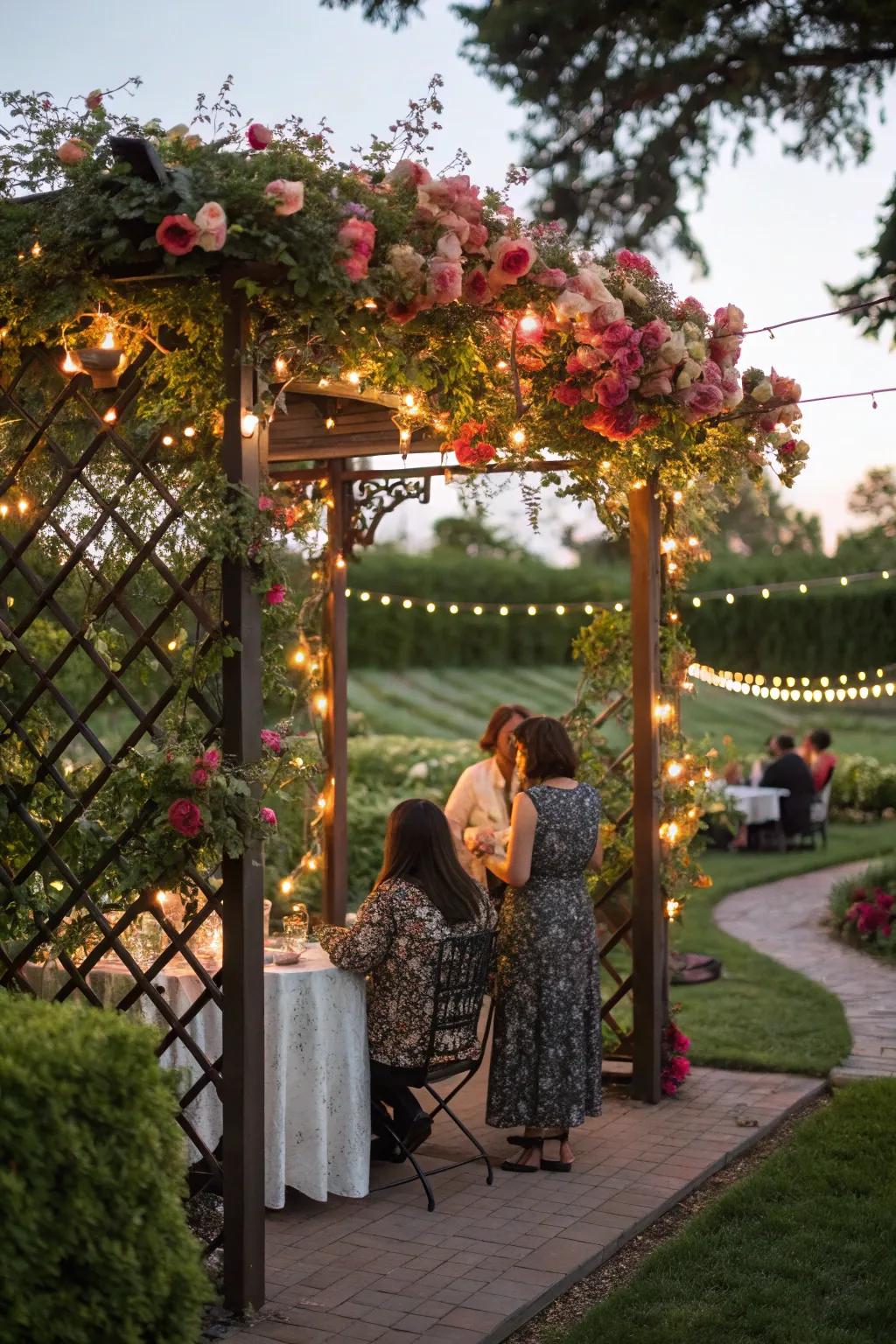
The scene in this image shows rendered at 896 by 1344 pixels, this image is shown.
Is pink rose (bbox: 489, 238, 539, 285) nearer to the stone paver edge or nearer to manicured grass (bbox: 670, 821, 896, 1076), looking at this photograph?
the stone paver edge

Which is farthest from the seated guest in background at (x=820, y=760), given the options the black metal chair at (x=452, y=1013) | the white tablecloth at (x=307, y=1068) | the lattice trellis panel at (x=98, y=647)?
the lattice trellis panel at (x=98, y=647)

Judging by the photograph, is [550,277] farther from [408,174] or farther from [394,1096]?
[394,1096]

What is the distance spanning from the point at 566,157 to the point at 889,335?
2.28m

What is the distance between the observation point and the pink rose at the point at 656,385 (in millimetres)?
4461

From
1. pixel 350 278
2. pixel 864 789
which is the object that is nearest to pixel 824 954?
pixel 350 278

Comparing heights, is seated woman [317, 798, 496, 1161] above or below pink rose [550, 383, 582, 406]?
below

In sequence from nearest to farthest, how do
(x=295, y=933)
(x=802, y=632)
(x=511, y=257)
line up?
(x=511, y=257) → (x=295, y=933) → (x=802, y=632)

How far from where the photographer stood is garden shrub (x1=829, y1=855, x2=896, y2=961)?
9.46 m

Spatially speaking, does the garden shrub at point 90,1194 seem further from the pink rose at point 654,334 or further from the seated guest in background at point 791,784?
the seated guest in background at point 791,784

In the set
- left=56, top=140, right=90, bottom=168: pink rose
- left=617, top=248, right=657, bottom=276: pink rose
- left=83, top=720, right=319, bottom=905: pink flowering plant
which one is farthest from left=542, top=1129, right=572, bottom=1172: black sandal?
left=56, top=140, right=90, bottom=168: pink rose

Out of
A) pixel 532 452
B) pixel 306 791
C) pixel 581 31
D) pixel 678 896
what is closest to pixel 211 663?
pixel 532 452

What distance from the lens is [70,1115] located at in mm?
2703

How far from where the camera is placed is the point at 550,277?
4.17 metres

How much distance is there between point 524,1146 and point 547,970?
637 mm
